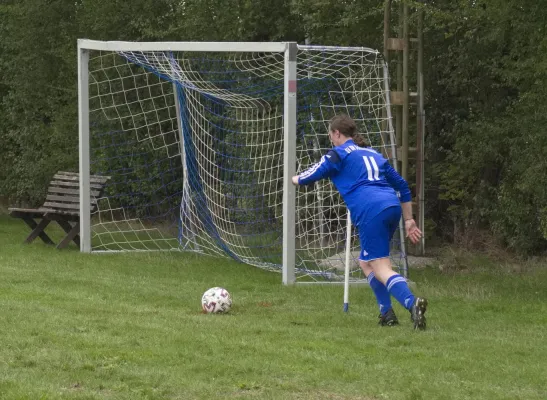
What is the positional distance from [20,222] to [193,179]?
20.7 ft

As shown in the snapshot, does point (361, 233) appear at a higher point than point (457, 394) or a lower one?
higher

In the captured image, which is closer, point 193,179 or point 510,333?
point 510,333

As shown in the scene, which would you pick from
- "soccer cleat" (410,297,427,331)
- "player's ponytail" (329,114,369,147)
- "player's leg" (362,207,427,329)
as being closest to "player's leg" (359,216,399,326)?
"player's leg" (362,207,427,329)

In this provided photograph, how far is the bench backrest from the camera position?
55.7 feet

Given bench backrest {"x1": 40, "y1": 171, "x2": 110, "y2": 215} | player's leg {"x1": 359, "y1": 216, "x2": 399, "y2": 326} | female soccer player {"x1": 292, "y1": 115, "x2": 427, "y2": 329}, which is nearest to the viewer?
female soccer player {"x1": 292, "y1": 115, "x2": 427, "y2": 329}

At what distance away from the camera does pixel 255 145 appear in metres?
16.0

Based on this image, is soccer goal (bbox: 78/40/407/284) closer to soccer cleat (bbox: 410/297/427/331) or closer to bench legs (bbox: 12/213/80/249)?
bench legs (bbox: 12/213/80/249)

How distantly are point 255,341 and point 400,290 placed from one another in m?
1.37

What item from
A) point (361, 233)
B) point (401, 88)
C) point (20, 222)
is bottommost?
point (20, 222)

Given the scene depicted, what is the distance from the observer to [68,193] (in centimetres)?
1744

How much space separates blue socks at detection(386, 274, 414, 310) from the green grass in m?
0.25

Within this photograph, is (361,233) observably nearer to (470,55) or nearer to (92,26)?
(470,55)

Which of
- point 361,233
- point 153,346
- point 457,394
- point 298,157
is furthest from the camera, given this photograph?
point 298,157

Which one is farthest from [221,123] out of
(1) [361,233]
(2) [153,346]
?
(2) [153,346]
